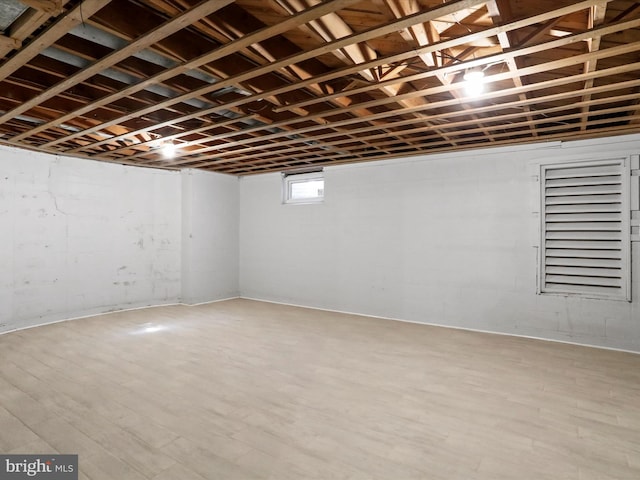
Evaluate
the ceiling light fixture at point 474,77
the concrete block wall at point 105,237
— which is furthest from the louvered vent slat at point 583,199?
the concrete block wall at point 105,237

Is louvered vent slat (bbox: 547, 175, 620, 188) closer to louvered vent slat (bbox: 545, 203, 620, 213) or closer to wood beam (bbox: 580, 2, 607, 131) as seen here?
louvered vent slat (bbox: 545, 203, 620, 213)

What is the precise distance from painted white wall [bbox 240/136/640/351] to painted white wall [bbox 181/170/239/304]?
72 cm

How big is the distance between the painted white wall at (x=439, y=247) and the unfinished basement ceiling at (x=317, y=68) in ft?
1.93

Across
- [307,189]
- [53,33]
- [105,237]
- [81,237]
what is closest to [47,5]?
[53,33]

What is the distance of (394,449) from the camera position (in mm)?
2154

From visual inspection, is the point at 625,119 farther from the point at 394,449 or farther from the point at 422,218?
the point at 394,449

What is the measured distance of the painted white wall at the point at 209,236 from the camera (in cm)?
641

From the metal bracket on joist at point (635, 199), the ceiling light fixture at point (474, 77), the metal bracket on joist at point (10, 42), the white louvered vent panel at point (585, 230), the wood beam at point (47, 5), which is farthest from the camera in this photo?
the white louvered vent panel at point (585, 230)

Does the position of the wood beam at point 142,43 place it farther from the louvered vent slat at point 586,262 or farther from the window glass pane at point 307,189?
the louvered vent slat at point 586,262

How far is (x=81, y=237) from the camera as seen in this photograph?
5395 millimetres

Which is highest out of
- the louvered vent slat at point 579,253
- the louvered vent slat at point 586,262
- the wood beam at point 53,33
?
the wood beam at point 53,33

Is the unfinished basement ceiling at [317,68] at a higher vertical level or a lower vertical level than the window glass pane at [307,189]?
higher

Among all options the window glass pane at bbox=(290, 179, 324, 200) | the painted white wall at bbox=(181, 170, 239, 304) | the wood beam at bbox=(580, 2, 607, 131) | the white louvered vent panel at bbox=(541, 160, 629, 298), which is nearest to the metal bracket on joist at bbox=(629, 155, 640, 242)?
the white louvered vent panel at bbox=(541, 160, 629, 298)

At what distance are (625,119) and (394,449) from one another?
11.9 feet
